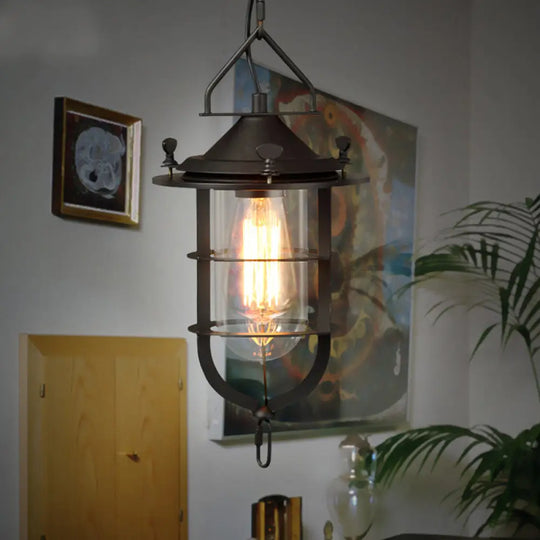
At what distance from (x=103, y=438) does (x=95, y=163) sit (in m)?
0.72

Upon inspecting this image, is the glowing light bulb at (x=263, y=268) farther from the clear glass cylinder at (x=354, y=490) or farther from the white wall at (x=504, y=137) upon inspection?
the white wall at (x=504, y=137)

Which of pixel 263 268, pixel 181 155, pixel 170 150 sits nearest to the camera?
pixel 170 150

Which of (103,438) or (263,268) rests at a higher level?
(263,268)

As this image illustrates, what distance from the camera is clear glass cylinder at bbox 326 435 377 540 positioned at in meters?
2.93

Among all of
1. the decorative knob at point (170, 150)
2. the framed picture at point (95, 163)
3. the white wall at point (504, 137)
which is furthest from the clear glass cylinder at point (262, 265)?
the white wall at point (504, 137)

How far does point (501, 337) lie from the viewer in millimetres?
3264

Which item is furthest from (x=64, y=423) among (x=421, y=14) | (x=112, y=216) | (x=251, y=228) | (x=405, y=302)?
(x=421, y=14)

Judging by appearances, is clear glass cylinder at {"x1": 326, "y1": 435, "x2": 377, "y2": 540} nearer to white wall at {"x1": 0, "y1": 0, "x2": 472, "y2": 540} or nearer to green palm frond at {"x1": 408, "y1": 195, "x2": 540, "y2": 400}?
white wall at {"x1": 0, "y1": 0, "x2": 472, "y2": 540}

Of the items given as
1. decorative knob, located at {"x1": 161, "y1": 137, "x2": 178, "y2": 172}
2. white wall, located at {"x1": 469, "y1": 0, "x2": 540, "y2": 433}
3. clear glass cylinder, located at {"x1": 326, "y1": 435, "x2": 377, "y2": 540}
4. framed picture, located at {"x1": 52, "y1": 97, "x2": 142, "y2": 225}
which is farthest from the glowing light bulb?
white wall, located at {"x1": 469, "y1": 0, "x2": 540, "y2": 433}

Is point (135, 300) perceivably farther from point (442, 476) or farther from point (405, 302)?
point (442, 476)

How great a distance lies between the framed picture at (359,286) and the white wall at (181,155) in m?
0.08

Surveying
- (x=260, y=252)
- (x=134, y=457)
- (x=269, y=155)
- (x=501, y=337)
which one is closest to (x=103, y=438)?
(x=134, y=457)

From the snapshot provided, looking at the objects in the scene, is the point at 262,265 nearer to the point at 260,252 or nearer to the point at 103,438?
the point at 260,252

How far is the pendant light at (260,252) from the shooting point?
1677 millimetres
